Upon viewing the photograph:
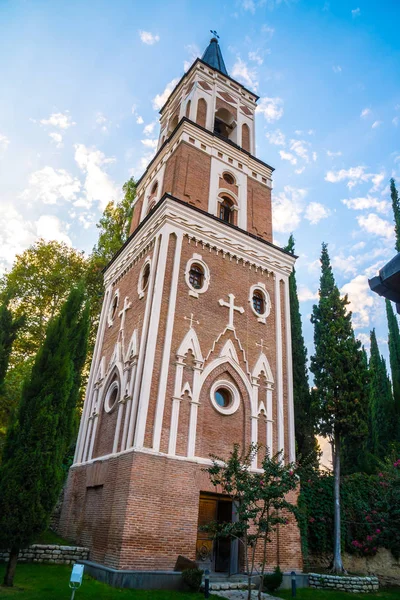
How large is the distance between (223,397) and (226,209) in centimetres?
873

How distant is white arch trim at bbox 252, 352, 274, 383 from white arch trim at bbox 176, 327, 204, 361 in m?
2.40

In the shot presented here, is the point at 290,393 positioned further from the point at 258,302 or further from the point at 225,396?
the point at 258,302

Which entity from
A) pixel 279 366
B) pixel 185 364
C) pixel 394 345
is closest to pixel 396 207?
pixel 394 345

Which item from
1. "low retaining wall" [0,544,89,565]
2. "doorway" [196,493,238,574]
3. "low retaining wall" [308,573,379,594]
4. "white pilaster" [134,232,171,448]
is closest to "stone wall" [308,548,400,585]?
"low retaining wall" [308,573,379,594]

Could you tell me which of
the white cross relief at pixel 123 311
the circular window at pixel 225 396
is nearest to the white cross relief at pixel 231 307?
the circular window at pixel 225 396

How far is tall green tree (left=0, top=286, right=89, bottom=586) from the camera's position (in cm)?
924

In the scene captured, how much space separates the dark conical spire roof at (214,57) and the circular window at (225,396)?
1898 centimetres

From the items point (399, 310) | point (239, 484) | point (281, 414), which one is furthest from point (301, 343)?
point (399, 310)

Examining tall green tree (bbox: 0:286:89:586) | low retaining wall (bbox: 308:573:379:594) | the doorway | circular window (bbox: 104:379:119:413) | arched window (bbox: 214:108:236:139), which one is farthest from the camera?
arched window (bbox: 214:108:236:139)

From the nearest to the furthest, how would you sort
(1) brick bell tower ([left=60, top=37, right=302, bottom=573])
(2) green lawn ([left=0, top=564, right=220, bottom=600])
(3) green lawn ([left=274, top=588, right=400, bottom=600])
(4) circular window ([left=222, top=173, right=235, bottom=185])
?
(2) green lawn ([left=0, top=564, right=220, bottom=600]) < (3) green lawn ([left=274, top=588, right=400, bottom=600]) < (1) brick bell tower ([left=60, top=37, right=302, bottom=573]) < (4) circular window ([left=222, top=173, right=235, bottom=185])

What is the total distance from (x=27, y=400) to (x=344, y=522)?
11886 millimetres

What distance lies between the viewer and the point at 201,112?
68.7 ft

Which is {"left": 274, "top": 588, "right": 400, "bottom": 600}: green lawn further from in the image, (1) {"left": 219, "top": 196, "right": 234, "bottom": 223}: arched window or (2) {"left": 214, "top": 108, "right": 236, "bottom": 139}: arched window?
(2) {"left": 214, "top": 108, "right": 236, "bottom": 139}: arched window

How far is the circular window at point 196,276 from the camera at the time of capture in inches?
606
